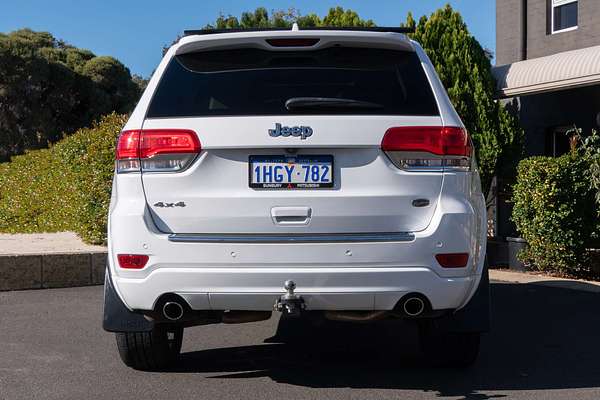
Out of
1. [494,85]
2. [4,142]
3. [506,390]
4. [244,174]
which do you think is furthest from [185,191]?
[4,142]

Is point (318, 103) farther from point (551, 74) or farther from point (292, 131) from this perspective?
point (551, 74)

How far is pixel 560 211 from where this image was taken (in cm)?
956

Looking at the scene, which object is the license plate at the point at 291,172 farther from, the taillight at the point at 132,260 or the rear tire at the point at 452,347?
the rear tire at the point at 452,347

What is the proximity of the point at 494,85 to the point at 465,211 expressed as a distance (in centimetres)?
750

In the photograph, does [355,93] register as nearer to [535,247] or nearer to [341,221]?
[341,221]

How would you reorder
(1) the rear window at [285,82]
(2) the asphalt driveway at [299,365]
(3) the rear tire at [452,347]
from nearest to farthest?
(1) the rear window at [285,82] → (2) the asphalt driveway at [299,365] → (3) the rear tire at [452,347]

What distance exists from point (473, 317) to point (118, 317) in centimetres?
183

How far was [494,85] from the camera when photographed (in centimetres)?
1168

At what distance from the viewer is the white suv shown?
4.40 metres

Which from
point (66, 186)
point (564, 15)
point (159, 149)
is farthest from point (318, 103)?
point (564, 15)

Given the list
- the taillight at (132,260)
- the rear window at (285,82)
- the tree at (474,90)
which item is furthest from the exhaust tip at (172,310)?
the tree at (474,90)

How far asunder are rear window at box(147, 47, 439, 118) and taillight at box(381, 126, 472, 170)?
0.12 meters

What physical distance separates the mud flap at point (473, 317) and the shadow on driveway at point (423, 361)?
36 centimetres

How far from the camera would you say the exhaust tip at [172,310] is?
451 cm
